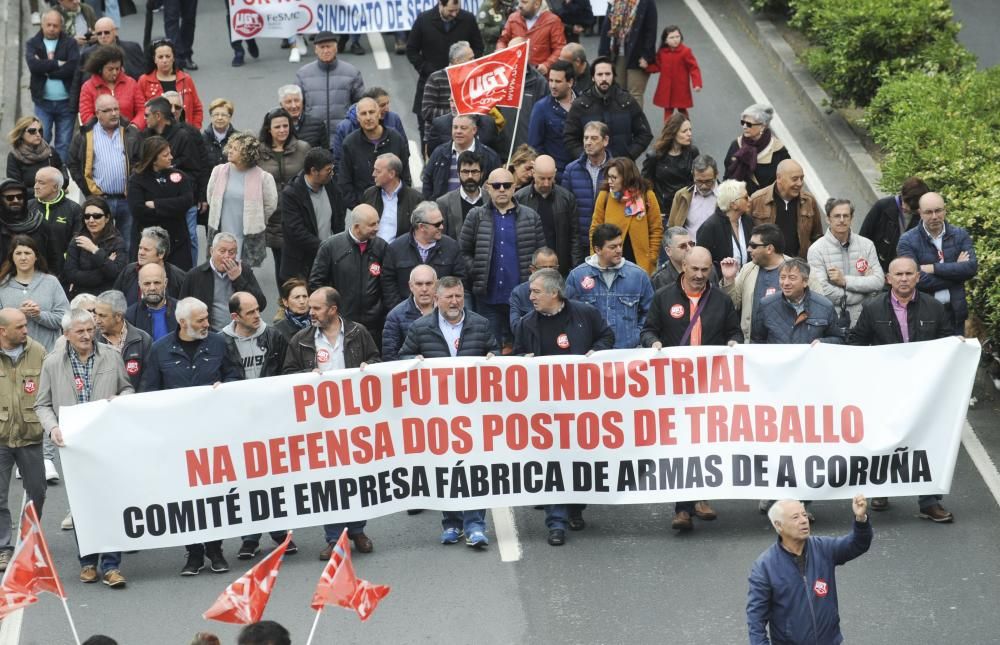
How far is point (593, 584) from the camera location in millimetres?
11734

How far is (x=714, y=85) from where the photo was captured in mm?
20734

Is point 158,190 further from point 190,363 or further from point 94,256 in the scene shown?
point 190,363

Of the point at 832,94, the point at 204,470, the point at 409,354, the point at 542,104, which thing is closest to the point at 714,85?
the point at 832,94

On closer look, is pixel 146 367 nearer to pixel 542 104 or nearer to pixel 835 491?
pixel 835 491

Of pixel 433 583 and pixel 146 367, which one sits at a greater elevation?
pixel 146 367

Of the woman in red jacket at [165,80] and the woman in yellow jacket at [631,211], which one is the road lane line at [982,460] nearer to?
the woman in yellow jacket at [631,211]

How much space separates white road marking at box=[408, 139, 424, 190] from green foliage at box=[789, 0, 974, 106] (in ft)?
14.0

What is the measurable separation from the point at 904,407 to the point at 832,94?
25.8ft

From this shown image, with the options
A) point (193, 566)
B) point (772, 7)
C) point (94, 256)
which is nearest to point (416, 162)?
point (94, 256)

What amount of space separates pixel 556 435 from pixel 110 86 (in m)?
7.13

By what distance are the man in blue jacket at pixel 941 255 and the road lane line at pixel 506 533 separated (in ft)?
11.5

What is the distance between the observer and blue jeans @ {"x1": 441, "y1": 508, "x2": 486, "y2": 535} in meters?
12.4

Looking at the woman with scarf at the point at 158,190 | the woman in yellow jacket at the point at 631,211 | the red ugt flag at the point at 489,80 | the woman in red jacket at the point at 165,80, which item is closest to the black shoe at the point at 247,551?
the woman with scarf at the point at 158,190

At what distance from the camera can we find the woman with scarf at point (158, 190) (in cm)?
1516
